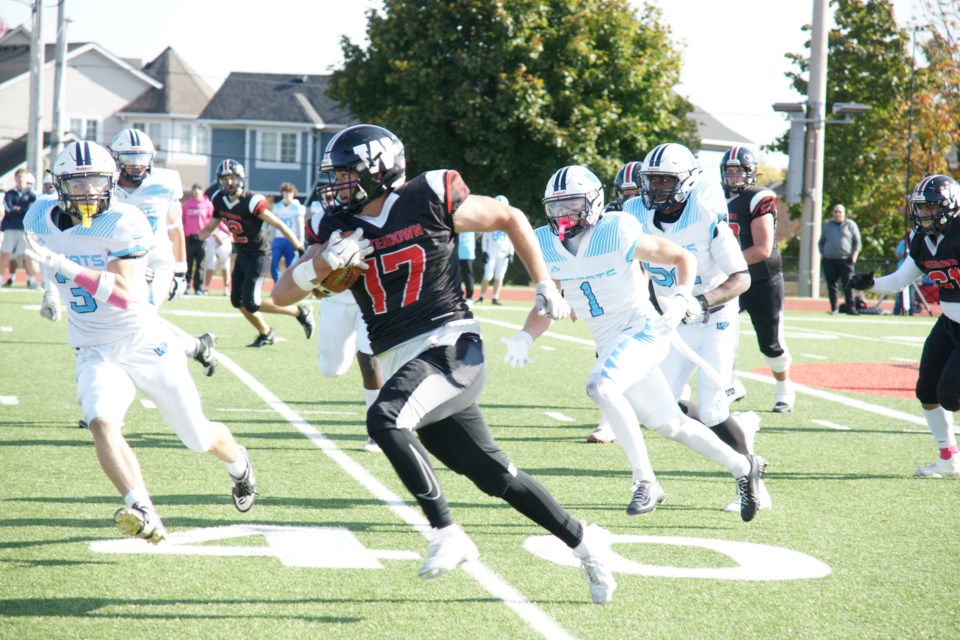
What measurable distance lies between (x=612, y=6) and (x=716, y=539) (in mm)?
32057

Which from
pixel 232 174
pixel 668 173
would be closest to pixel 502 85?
pixel 232 174

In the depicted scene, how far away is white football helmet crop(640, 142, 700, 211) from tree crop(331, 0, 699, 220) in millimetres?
26992

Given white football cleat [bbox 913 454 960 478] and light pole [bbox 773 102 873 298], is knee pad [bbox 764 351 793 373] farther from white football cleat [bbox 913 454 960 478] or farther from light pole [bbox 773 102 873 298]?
light pole [bbox 773 102 873 298]

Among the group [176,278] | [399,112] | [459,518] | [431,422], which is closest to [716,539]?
[459,518]

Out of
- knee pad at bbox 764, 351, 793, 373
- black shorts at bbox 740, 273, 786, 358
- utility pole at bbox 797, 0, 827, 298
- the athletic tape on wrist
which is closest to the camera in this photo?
the athletic tape on wrist

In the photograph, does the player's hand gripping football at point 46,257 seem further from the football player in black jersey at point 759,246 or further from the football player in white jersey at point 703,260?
the football player in black jersey at point 759,246

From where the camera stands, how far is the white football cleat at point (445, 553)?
13.7ft

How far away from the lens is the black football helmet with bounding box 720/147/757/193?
8.44 metres

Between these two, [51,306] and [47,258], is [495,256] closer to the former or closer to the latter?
[51,306]

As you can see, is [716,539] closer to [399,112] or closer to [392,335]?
[392,335]

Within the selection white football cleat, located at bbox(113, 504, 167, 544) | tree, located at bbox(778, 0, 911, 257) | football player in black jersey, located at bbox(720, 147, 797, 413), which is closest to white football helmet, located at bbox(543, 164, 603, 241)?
white football cleat, located at bbox(113, 504, 167, 544)

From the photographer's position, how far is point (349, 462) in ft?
23.5

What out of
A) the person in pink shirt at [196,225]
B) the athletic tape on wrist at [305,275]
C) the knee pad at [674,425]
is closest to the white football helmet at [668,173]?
the knee pad at [674,425]

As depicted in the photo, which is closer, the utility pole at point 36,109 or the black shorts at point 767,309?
the black shorts at point 767,309
